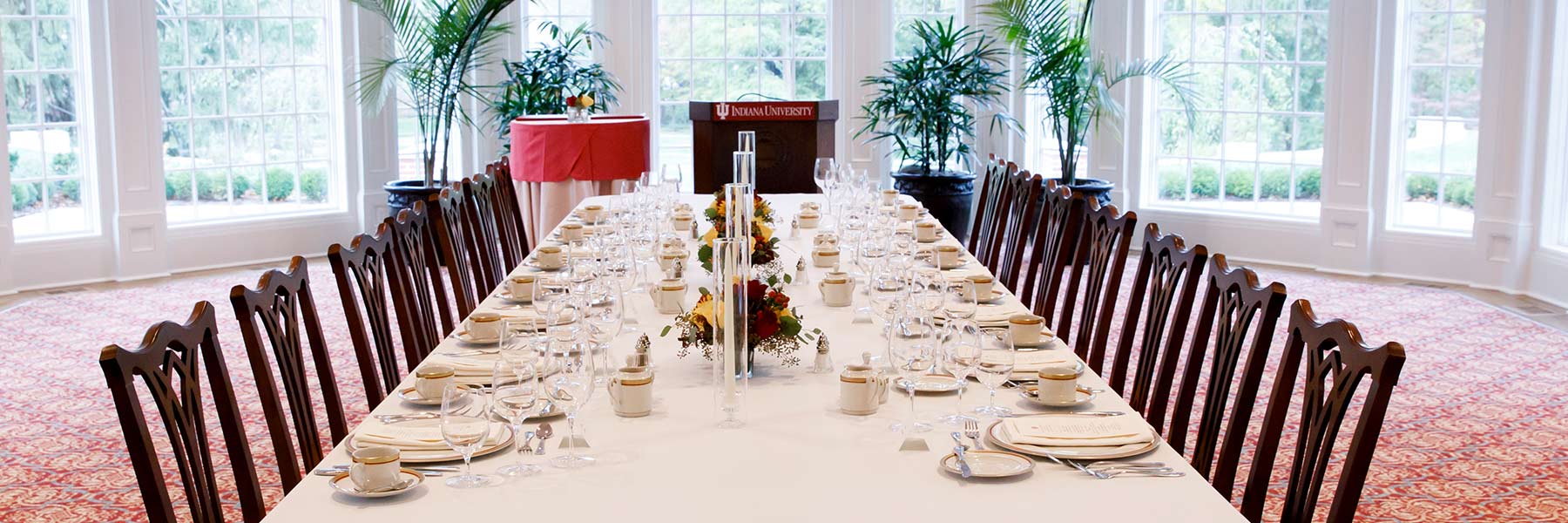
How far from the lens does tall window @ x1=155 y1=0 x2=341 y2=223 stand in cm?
966

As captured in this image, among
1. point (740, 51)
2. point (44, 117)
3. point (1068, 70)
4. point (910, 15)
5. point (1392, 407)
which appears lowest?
point (1392, 407)

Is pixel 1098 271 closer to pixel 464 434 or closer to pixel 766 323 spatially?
pixel 766 323

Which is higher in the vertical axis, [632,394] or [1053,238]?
[1053,238]

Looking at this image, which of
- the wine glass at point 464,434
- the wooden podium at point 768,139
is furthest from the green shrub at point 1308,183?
the wine glass at point 464,434

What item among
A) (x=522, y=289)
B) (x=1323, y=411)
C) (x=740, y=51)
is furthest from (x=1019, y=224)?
(x=740, y=51)

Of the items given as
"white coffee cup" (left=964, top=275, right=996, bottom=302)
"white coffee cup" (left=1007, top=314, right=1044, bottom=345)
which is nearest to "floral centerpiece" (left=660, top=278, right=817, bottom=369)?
"white coffee cup" (left=1007, top=314, right=1044, bottom=345)

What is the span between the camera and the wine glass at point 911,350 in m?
2.71

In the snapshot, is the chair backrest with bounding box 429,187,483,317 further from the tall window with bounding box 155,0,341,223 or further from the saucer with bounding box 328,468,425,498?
the tall window with bounding box 155,0,341,223

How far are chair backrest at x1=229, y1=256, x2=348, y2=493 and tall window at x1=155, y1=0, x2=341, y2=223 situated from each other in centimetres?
672

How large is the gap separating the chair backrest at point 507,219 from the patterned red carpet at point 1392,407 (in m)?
0.85

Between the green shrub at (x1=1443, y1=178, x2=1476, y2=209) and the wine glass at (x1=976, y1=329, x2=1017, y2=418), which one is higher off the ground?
the green shrub at (x1=1443, y1=178, x2=1476, y2=209)

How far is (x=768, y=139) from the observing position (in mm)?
8562

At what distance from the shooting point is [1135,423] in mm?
2734

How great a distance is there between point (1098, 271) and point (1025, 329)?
1.23 metres
